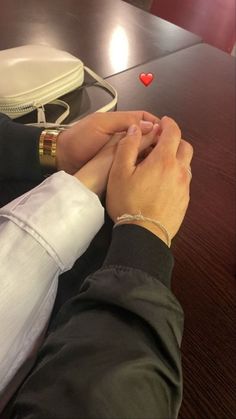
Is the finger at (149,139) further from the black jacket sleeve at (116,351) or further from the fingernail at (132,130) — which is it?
the black jacket sleeve at (116,351)

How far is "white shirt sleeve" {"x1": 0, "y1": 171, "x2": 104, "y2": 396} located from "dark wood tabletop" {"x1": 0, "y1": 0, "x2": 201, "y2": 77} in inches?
16.5

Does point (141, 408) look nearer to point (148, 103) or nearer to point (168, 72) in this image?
point (148, 103)

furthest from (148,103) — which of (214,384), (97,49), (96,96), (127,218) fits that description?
(214,384)

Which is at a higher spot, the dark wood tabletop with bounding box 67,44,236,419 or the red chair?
the red chair

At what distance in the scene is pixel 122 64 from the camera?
789 mm

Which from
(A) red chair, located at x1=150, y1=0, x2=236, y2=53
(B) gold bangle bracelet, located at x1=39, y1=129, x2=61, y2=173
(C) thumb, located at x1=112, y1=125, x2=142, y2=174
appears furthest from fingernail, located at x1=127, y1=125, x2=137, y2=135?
(A) red chair, located at x1=150, y1=0, x2=236, y2=53

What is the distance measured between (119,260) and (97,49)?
590 mm

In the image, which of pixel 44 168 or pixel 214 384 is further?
pixel 44 168

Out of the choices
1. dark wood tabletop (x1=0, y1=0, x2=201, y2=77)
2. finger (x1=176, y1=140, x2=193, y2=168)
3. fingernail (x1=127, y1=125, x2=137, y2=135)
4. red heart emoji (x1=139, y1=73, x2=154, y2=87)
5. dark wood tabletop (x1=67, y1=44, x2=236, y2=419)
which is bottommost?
dark wood tabletop (x1=67, y1=44, x2=236, y2=419)

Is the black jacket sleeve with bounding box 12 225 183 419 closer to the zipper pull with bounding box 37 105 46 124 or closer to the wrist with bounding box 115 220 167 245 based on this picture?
the wrist with bounding box 115 220 167 245

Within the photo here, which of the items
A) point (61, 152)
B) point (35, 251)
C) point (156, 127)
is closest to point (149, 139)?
point (156, 127)

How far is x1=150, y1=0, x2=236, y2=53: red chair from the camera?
1188 millimetres

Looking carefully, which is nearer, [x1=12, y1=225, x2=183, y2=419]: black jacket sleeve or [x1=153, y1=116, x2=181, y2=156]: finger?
[x1=12, y1=225, x2=183, y2=419]: black jacket sleeve

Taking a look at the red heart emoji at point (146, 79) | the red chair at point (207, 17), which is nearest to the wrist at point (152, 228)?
the red heart emoji at point (146, 79)
